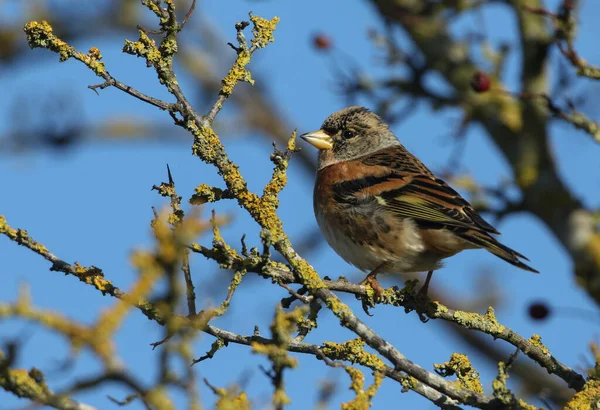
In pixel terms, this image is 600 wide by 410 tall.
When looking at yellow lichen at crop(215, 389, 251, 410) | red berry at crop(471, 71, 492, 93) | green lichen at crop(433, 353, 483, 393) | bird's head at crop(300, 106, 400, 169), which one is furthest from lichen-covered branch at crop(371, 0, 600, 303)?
yellow lichen at crop(215, 389, 251, 410)

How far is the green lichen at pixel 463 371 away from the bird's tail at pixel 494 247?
2.45ft

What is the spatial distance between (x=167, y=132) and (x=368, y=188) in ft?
22.0

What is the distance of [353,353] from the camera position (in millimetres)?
3539

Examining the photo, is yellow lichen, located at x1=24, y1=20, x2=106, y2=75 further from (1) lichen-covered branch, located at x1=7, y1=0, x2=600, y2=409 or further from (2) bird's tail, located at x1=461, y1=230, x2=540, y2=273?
(2) bird's tail, located at x1=461, y1=230, x2=540, y2=273

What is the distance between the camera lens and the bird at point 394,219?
189 inches

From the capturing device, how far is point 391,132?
6.67m

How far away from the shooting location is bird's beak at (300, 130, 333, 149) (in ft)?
20.6

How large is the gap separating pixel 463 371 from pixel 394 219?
1.51 meters

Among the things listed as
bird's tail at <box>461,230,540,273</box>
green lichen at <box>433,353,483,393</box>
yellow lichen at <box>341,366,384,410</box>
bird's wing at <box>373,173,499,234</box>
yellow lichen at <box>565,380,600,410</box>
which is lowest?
yellow lichen at <box>341,366,384,410</box>

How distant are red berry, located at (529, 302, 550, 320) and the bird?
59 cm

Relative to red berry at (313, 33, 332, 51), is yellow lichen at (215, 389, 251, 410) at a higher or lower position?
lower

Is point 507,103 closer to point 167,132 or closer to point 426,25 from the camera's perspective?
point 426,25

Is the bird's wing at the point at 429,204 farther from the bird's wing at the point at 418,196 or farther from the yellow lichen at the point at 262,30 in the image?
the yellow lichen at the point at 262,30

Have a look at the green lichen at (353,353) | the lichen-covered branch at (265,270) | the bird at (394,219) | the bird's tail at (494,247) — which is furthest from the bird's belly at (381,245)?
the green lichen at (353,353)
